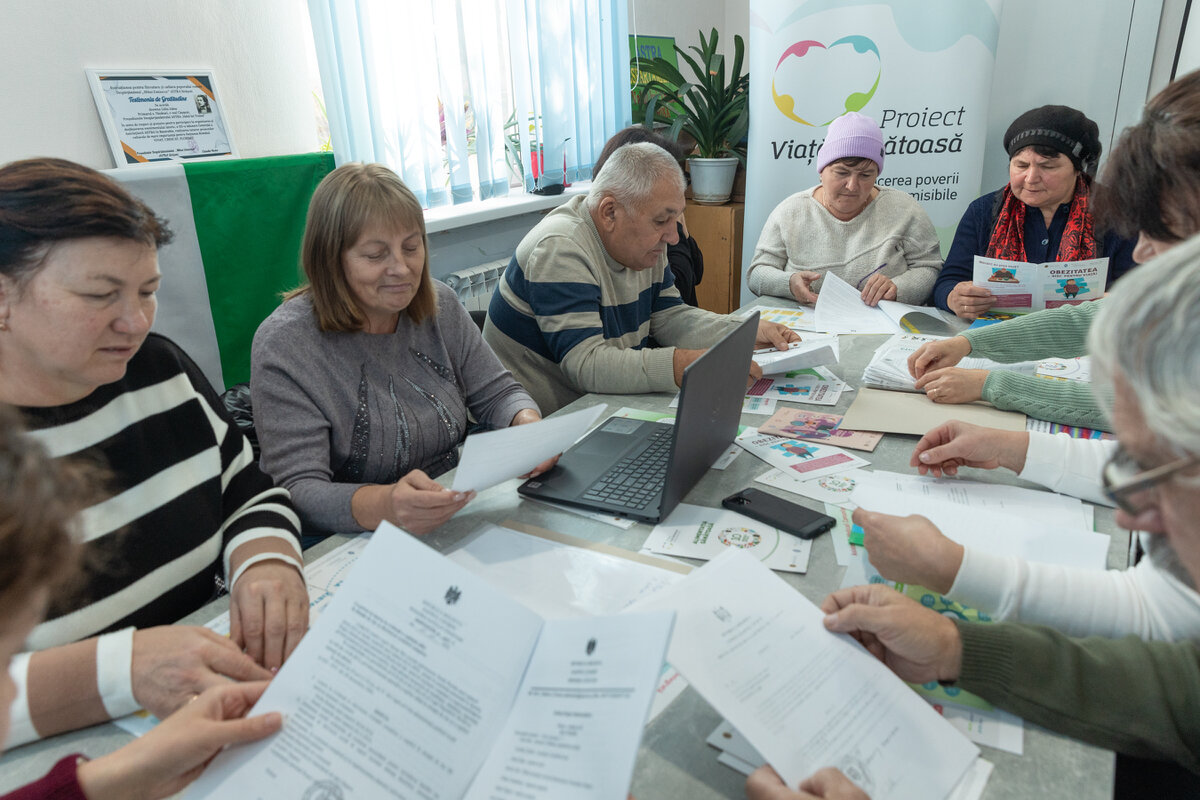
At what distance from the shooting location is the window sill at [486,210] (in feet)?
9.72

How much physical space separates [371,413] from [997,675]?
1.13m

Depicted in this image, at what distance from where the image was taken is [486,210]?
3.17 metres

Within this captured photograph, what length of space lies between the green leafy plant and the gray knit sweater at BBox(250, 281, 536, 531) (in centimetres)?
259

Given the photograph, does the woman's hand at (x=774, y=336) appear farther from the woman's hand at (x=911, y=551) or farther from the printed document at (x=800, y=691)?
the printed document at (x=800, y=691)

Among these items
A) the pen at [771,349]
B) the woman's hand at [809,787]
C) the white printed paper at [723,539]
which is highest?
the pen at [771,349]

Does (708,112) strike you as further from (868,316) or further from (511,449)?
(511,449)

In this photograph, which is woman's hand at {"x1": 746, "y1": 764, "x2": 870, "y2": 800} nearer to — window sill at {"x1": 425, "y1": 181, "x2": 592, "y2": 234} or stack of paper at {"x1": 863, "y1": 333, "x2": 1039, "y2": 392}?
stack of paper at {"x1": 863, "y1": 333, "x2": 1039, "y2": 392}

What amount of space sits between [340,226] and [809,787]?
1.23m

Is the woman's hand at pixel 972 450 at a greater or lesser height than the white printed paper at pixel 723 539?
greater

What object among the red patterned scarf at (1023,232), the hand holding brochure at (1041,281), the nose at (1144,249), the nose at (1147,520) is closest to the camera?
the nose at (1147,520)

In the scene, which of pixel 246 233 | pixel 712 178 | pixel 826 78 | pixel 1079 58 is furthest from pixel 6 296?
pixel 1079 58

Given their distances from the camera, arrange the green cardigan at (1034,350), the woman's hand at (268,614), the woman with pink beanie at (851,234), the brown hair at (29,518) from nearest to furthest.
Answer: the brown hair at (29,518) < the woman's hand at (268,614) < the green cardigan at (1034,350) < the woman with pink beanie at (851,234)

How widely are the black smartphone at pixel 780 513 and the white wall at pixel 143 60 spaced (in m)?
1.88

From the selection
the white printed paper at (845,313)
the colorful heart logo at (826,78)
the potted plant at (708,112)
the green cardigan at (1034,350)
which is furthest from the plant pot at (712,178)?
Answer: the green cardigan at (1034,350)
